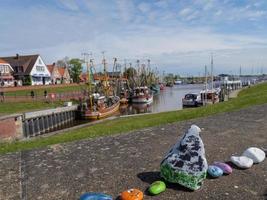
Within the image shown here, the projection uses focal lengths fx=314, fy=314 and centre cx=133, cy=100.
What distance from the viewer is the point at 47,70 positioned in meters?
89.5

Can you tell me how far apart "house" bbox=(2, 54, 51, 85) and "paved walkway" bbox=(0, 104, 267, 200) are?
75.8 m

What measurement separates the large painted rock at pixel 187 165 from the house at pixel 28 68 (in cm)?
7882

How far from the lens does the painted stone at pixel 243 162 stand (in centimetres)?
582

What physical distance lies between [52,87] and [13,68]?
66.6ft

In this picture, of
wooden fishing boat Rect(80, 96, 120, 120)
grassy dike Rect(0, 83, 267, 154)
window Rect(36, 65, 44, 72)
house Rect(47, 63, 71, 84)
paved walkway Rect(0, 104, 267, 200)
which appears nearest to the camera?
paved walkway Rect(0, 104, 267, 200)

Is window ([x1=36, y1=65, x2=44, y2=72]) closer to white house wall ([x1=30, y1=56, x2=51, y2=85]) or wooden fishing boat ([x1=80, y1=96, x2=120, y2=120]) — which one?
white house wall ([x1=30, y1=56, x2=51, y2=85])

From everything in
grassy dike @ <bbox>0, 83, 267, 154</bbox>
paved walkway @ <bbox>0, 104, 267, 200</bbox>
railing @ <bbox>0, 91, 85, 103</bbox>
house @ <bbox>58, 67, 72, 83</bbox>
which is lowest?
railing @ <bbox>0, 91, 85, 103</bbox>

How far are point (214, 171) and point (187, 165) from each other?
730 millimetres

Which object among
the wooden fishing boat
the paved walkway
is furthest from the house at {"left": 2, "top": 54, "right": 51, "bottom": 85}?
the paved walkway

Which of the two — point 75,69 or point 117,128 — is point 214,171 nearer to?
point 117,128

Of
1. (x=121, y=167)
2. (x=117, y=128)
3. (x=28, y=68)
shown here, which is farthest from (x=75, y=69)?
(x=121, y=167)

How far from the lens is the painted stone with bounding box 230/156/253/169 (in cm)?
582

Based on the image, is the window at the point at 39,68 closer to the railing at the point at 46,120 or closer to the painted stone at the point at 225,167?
the railing at the point at 46,120

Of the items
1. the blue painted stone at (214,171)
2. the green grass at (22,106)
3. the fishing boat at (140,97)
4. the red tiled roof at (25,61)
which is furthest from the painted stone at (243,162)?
the red tiled roof at (25,61)
